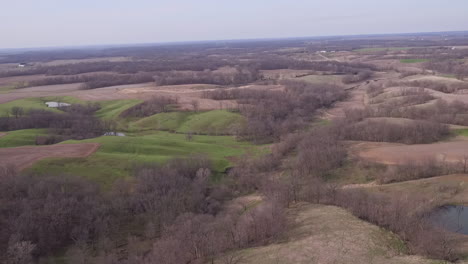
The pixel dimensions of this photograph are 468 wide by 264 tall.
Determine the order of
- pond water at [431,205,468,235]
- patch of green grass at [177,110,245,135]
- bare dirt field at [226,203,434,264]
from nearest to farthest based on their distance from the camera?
1. bare dirt field at [226,203,434,264]
2. pond water at [431,205,468,235]
3. patch of green grass at [177,110,245,135]

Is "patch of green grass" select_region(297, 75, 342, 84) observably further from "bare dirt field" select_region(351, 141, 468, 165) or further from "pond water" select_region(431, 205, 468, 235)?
"pond water" select_region(431, 205, 468, 235)

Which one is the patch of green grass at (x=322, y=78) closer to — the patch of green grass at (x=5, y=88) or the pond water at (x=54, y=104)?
the pond water at (x=54, y=104)

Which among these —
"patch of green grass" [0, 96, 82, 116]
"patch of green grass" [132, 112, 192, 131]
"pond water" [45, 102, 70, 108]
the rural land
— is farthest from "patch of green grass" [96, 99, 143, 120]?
"pond water" [45, 102, 70, 108]

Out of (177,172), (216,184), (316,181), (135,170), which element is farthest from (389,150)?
(135,170)

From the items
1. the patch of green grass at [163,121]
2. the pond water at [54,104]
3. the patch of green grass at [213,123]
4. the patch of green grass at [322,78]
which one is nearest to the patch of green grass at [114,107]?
the patch of green grass at [163,121]

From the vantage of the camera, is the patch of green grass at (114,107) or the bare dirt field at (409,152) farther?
the patch of green grass at (114,107)

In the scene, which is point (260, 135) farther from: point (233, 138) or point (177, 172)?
point (177, 172)

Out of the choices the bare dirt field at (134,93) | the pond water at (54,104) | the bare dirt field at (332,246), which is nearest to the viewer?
the bare dirt field at (332,246)
